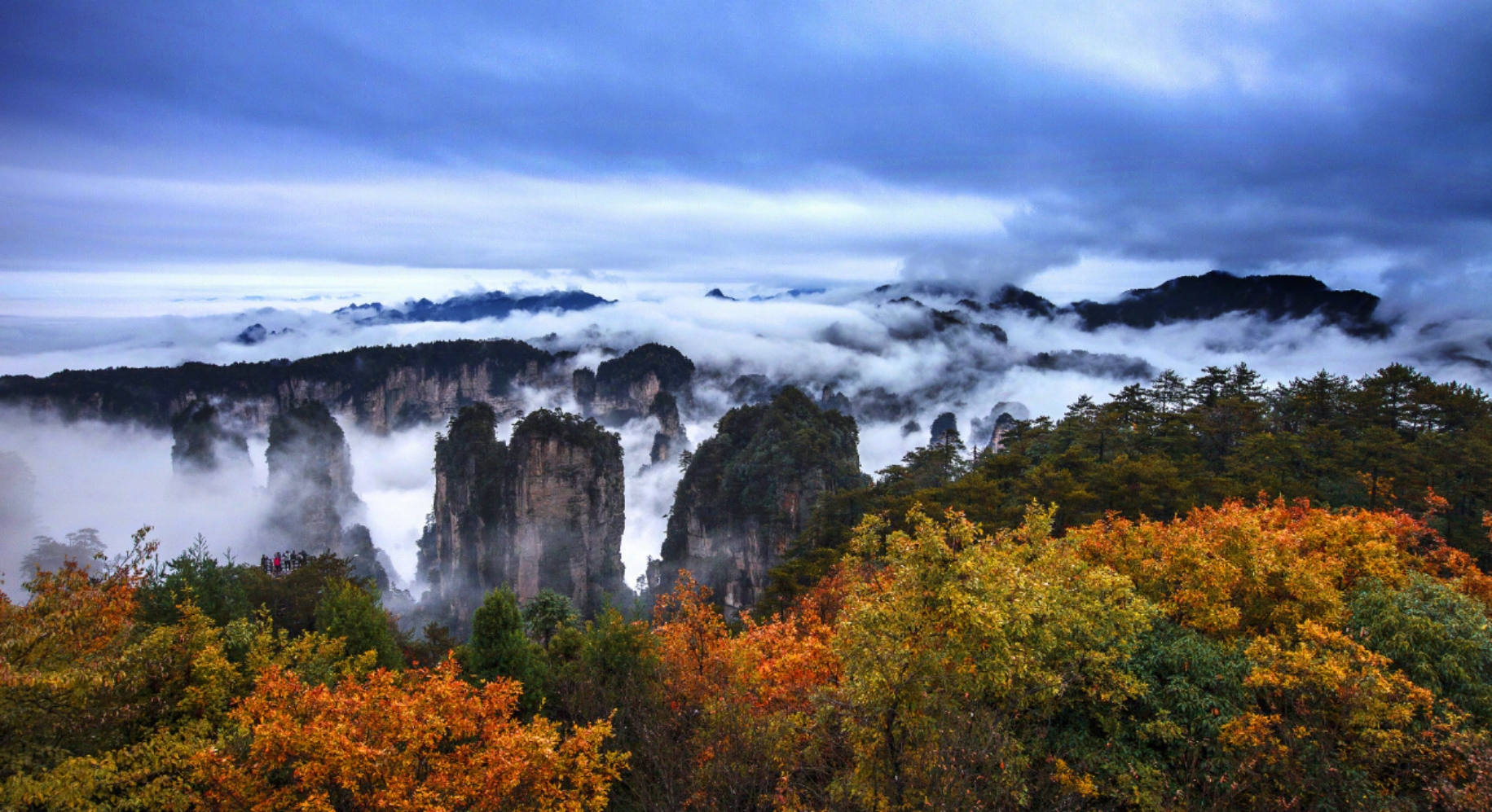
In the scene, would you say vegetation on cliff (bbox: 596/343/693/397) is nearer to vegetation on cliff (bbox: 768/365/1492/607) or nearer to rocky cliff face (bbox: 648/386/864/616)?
rocky cliff face (bbox: 648/386/864/616)

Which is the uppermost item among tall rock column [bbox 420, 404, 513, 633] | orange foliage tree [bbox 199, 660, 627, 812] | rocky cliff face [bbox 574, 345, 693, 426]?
rocky cliff face [bbox 574, 345, 693, 426]

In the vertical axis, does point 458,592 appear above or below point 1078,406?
below

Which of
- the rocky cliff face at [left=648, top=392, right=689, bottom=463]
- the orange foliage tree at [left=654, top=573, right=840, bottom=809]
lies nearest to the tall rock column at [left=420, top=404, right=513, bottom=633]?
the rocky cliff face at [left=648, top=392, right=689, bottom=463]

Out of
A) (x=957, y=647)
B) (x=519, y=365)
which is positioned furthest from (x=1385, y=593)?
(x=519, y=365)

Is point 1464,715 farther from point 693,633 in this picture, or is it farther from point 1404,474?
point 1404,474

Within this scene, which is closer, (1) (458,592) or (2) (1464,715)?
(2) (1464,715)

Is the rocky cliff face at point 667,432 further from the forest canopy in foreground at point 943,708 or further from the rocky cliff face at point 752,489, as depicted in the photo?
the forest canopy in foreground at point 943,708
